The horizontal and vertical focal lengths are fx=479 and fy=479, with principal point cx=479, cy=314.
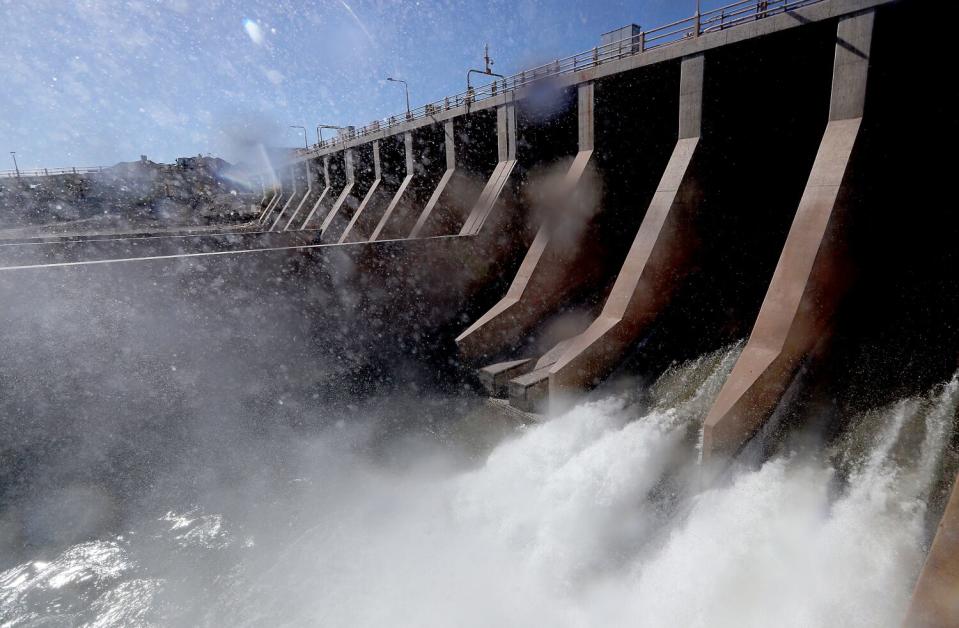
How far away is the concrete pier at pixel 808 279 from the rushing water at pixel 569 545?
831 mm

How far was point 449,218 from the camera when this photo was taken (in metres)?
14.5

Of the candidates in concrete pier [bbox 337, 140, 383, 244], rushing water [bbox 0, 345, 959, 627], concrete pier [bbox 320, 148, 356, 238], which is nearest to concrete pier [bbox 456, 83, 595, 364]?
rushing water [bbox 0, 345, 959, 627]

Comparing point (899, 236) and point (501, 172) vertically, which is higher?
point (501, 172)

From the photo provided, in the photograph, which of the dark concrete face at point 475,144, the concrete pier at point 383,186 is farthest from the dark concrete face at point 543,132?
the concrete pier at point 383,186

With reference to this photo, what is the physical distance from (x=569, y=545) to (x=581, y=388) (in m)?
3.11

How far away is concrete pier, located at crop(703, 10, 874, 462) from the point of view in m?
6.42

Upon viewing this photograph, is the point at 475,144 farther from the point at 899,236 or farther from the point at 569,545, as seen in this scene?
the point at 569,545

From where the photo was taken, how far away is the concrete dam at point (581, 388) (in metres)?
5.63

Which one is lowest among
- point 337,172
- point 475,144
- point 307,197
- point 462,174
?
point 462,174

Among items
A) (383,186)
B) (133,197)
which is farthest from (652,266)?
(133,197)

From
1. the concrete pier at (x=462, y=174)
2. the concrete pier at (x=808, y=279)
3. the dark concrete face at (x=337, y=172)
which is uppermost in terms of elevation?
the dark concrete face at (x=337, y=172)

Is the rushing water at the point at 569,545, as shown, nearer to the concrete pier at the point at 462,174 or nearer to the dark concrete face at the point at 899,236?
the dark concrete face at the point at 899,236

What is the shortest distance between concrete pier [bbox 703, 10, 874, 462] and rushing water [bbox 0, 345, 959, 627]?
83 cm

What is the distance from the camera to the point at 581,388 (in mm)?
8797
